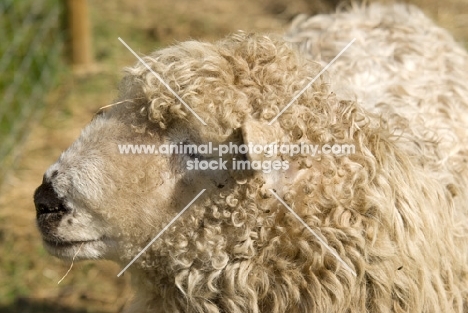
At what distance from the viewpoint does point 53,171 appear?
2.25 m

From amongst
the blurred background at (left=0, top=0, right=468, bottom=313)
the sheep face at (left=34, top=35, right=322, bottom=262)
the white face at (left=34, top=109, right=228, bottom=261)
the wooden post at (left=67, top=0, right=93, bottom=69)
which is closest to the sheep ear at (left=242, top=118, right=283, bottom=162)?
the sheep face at (left=34, top=35, right=322, bottom=262)

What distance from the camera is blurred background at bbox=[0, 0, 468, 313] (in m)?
3.98

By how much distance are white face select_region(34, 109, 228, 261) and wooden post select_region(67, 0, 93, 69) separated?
382cm

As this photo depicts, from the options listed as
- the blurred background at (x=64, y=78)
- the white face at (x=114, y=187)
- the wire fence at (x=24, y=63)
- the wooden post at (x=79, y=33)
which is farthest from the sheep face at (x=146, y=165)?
the wooden post at (x=79, y=33)

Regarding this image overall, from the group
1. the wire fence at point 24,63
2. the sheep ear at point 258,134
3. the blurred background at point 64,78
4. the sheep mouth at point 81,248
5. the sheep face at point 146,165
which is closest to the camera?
the sheep ear at point 258,134

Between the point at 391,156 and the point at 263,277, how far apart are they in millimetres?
612

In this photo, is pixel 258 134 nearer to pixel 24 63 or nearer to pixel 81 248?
pixel 81 248

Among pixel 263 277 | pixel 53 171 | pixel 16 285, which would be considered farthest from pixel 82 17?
pixel 263 277

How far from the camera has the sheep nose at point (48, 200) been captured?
2.23 meters

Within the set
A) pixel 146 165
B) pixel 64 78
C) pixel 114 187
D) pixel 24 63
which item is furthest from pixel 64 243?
pixel 64 78

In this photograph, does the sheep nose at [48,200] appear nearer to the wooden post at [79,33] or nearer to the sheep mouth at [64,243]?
the sheep mouth at [64,243]

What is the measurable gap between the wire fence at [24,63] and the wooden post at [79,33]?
13cm

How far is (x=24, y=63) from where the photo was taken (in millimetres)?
5434

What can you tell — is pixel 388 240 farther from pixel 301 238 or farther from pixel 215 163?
pixel 215 163
